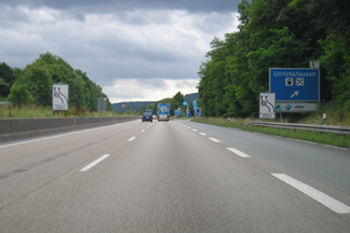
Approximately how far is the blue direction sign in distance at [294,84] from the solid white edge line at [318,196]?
19.2 meters

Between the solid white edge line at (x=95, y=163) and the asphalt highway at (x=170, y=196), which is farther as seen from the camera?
the solid white edge line at (x=95, y=163)

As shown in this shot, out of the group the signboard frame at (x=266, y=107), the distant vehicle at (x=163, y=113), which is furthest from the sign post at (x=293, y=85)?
the distant vehicle at (x=163, y=113)

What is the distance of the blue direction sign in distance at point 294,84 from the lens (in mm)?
23922

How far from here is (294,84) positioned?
78.5 ft

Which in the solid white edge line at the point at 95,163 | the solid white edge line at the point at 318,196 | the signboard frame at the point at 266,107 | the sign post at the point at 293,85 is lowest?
the solid white edge line at the point at 95,163

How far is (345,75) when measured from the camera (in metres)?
21.7

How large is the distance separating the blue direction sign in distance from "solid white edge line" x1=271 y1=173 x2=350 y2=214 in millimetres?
19189

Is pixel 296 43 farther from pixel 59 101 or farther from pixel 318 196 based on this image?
pixel 318 196

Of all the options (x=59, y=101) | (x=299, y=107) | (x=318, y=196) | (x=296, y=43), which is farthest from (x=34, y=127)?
(x=296, y=43)

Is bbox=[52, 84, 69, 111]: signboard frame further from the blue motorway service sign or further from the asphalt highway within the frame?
the asphalt highway

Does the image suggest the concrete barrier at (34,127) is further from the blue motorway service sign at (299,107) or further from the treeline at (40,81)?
the treeline at (40,81)

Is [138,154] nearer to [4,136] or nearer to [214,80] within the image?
[4,136]

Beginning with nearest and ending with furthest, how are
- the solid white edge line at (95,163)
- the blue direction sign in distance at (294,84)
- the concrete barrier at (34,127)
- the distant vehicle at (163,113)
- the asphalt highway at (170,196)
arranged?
the asphalt highway at (170,196), the solid white edge line at (95,163), the concrete barrier at (34,127), the blue direction sign in distance at (294,84), the distant vehicle at (163,113)

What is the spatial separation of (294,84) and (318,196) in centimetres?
2085
